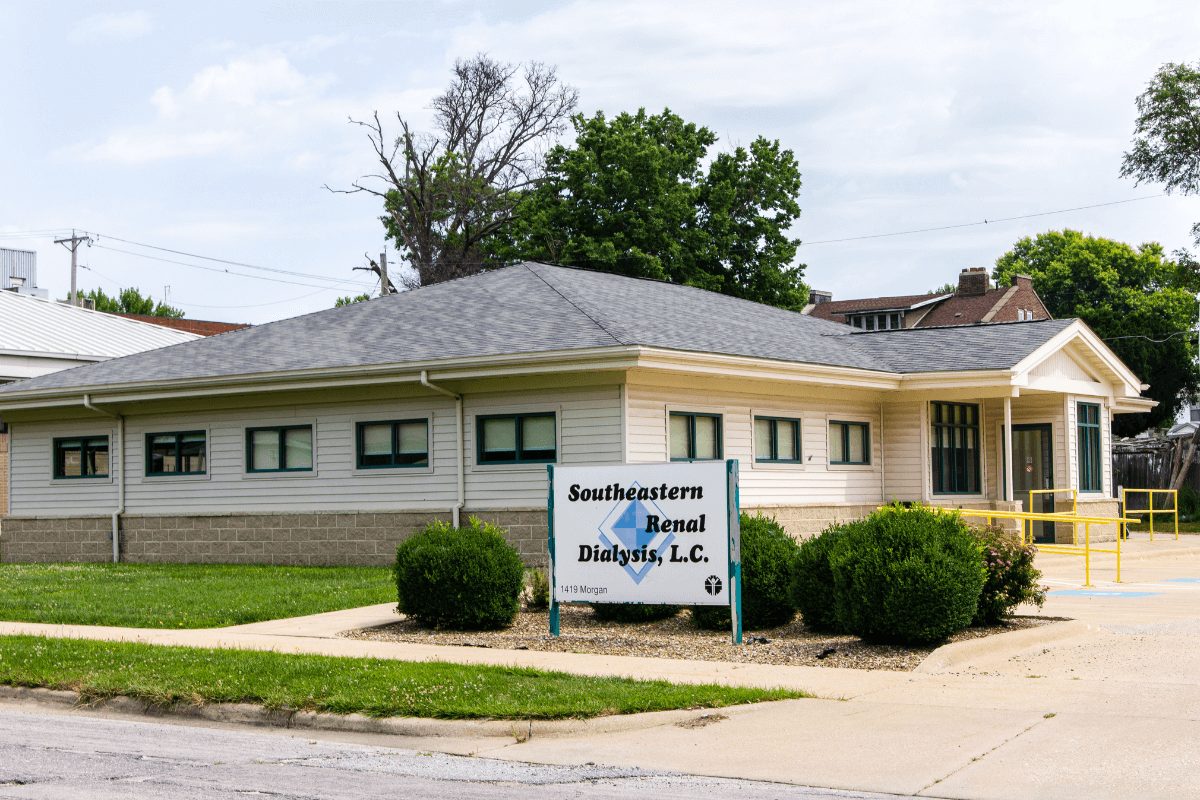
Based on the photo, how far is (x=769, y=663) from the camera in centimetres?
1163

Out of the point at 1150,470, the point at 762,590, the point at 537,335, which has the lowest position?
the point at 762,590

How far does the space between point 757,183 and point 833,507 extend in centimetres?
2264

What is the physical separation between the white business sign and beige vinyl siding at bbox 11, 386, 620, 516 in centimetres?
700

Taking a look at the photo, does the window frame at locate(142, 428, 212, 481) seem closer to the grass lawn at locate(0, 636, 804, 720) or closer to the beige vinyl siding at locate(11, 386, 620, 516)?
the beige vinyl siding at locate(11, 386, 620, 516)

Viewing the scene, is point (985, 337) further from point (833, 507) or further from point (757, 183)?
point (757, 183)

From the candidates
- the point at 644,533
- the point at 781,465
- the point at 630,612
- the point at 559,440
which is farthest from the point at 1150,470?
the point at 644,533

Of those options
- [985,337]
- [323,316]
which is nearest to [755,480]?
[985,337]

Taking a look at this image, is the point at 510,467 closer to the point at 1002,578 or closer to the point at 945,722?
the point at 1002,578

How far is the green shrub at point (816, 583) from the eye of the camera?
13.1 metres

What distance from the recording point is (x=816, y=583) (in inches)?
517

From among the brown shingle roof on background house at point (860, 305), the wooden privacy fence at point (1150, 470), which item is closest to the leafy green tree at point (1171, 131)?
the wooden privacy fence at point (1150, 470)

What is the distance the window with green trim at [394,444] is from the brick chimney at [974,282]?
51481mm

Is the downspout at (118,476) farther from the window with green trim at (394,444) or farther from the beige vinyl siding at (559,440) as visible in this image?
the beige vinyl siding at (559,440)

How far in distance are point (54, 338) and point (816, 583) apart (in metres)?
30.2
